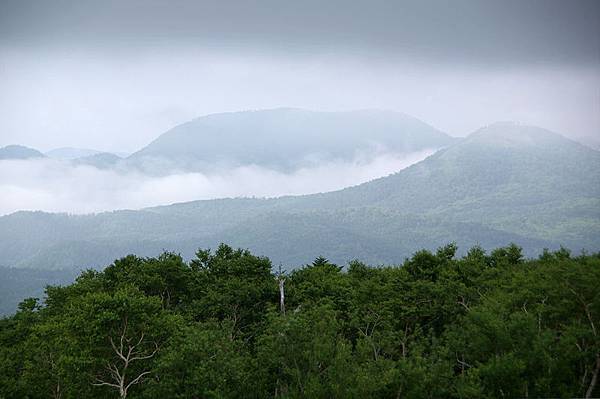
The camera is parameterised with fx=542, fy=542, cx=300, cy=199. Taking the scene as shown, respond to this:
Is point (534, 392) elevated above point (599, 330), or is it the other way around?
point (599, 330)

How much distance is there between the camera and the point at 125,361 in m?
32.0

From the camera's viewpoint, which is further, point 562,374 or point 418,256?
point 418,256

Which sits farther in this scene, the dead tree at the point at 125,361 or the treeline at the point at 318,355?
the dead tree at the point at 125,361

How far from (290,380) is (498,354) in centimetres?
1227

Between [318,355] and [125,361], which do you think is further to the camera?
[125,361]

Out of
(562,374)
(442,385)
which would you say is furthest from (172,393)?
(562,374)

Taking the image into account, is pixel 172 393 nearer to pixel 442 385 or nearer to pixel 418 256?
pixel 442 385

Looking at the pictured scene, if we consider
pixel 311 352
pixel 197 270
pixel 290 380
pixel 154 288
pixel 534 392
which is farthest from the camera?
pixel 197 270

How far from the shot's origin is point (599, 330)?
30.8 metres

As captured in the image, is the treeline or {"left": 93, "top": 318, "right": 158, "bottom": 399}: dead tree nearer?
the treeline

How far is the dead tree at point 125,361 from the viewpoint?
102 ft

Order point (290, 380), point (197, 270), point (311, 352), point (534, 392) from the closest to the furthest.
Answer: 1. point (534, 392)
2. point (311, 352)
3. point (290, 380)
4. point (197, 270)

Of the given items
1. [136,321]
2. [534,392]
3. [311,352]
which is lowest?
[534,392]

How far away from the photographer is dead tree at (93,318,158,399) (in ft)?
102
